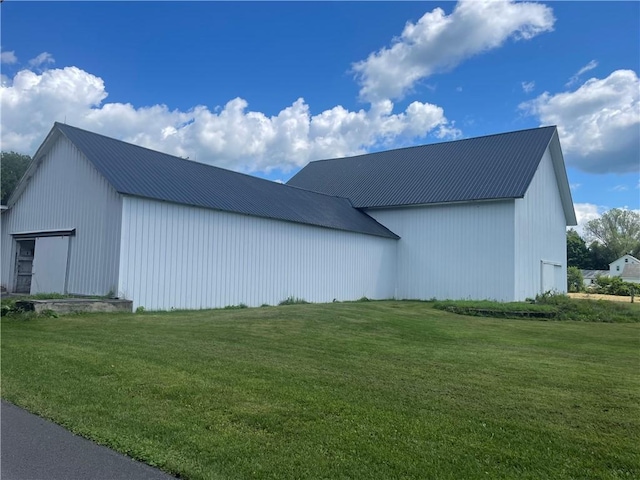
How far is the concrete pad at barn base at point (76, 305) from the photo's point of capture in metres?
12.2

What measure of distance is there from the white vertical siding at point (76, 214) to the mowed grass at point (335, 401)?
4.66 meters

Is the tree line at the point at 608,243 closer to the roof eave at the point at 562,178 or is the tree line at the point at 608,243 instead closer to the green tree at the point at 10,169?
the roof eave at the point at 562,178

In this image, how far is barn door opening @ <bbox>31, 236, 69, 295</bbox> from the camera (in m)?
16.2

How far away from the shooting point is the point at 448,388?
6.11m

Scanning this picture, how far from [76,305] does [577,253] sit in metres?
78.4

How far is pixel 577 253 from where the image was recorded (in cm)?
7519

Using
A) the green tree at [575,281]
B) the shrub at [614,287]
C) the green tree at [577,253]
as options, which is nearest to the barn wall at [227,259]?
the green tree at [575,281]

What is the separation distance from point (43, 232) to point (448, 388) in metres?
16.5

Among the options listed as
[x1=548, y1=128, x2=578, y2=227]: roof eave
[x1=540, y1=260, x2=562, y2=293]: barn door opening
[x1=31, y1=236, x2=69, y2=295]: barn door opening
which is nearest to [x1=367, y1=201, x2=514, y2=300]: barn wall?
[x1=540, y1=260, x2=562, y2=293]: barn door opening

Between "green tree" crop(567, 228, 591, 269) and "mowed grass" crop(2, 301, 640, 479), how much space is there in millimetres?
71915

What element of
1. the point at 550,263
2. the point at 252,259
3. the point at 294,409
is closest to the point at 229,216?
the point at 252,259

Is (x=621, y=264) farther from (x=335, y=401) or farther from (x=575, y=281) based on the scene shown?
(x=335, y=401)

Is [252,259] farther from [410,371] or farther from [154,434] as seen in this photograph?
[154,434]

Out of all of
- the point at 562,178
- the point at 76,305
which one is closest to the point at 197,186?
the point at 76,305
